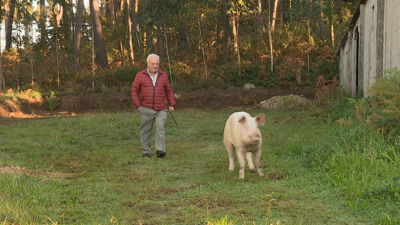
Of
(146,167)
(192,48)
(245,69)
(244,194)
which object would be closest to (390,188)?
(244,194)

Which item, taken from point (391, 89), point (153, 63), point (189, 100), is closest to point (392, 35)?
point (391, 89)

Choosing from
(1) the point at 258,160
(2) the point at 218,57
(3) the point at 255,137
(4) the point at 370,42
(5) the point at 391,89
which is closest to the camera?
(3) the point at 255,137

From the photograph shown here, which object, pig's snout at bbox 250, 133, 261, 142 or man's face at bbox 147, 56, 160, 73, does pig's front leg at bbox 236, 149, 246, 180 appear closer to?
pig's snout at bbox 250, 133, 261, 142

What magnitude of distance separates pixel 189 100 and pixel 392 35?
13.6m

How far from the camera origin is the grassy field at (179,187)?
14.0ft

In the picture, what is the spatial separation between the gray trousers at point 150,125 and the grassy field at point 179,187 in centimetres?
30

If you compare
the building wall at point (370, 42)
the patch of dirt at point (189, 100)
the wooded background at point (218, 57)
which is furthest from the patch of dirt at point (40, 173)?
the wooded background at point (218, 57)

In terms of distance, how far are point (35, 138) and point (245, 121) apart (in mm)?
7071

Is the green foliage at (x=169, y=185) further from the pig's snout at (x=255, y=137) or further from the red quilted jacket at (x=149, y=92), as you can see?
the red quilted jacket at (x=149, y=92)

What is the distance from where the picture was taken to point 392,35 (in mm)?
9703

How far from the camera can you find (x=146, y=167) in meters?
7.26

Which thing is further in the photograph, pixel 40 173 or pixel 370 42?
pixel 370 42

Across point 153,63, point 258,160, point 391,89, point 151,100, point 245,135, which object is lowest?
point 258,160

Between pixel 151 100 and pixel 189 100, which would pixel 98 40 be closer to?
pixel 189 100
